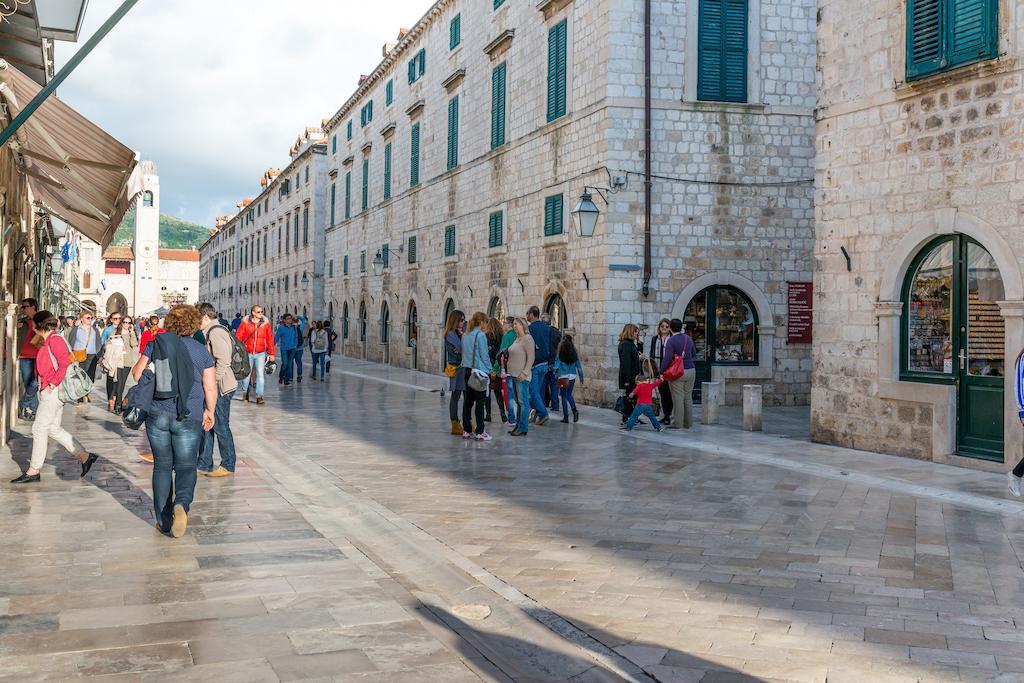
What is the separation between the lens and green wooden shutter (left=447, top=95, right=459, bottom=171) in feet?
85.1

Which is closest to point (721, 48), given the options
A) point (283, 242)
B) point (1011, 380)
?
point (1011, 380)

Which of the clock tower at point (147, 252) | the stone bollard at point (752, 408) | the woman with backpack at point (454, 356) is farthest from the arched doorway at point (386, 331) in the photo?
the clock tower at point (147, 252)

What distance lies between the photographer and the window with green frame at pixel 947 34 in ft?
33.3

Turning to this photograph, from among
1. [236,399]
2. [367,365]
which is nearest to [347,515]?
[236,399]

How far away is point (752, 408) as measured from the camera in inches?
537

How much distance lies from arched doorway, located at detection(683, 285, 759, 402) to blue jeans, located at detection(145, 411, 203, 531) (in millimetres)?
12018

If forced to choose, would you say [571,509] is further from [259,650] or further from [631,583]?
[259,650]

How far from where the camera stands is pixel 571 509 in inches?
309

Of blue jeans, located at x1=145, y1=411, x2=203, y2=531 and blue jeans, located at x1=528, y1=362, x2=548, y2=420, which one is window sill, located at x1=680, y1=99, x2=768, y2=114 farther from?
blue jeans, located at x1=145, y1=411, x2=203, y2=531

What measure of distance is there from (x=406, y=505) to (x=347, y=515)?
548 millimetres

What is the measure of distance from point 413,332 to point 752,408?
1776 cm

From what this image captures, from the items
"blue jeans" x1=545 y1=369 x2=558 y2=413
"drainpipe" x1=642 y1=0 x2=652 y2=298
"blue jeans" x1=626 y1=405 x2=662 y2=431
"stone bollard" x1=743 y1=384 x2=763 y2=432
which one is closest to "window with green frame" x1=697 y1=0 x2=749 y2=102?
"drainpipe" x1=642 y1=0 x2=652 y2=298

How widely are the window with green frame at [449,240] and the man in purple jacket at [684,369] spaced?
12996 millimetres

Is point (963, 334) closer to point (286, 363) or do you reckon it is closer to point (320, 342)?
point (286, 363)
